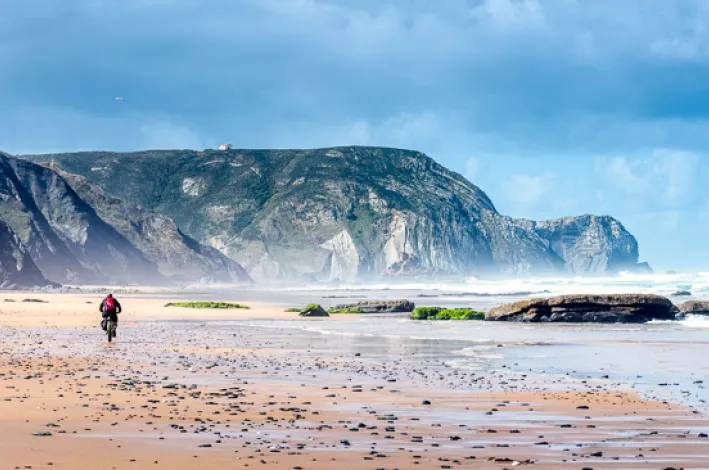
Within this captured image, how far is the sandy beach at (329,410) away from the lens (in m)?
11.1

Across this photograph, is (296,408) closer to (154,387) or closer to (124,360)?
(154,387)

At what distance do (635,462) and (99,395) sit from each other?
9.17m

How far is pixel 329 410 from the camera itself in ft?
49.5

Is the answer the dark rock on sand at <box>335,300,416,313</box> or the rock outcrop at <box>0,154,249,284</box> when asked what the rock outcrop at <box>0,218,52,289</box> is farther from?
the dark rock on sand at <box>335,300,416,313</box>

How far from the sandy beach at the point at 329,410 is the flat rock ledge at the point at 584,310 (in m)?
16.9

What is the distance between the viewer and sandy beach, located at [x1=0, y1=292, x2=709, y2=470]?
11148 mm

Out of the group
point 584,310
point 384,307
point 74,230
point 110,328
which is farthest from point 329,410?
point 74,230

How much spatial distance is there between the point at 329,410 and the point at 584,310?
3226cm

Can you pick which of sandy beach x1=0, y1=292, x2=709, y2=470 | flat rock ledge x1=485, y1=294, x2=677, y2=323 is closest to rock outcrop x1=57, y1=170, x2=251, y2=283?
flat rock ledge x1=485, y1=294, x2=677, y2=323

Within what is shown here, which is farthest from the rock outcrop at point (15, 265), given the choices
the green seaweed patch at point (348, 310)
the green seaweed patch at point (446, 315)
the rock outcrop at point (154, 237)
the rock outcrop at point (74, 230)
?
the rock outcrop at point (154, 237)

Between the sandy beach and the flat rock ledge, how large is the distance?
667 inches

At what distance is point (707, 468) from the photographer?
1055 centimetres

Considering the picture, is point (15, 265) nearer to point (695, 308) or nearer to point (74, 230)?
point (74, 230)

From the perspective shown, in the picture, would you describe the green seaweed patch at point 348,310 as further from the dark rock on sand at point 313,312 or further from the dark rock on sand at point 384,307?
the dark rock on sand at point 313,312
